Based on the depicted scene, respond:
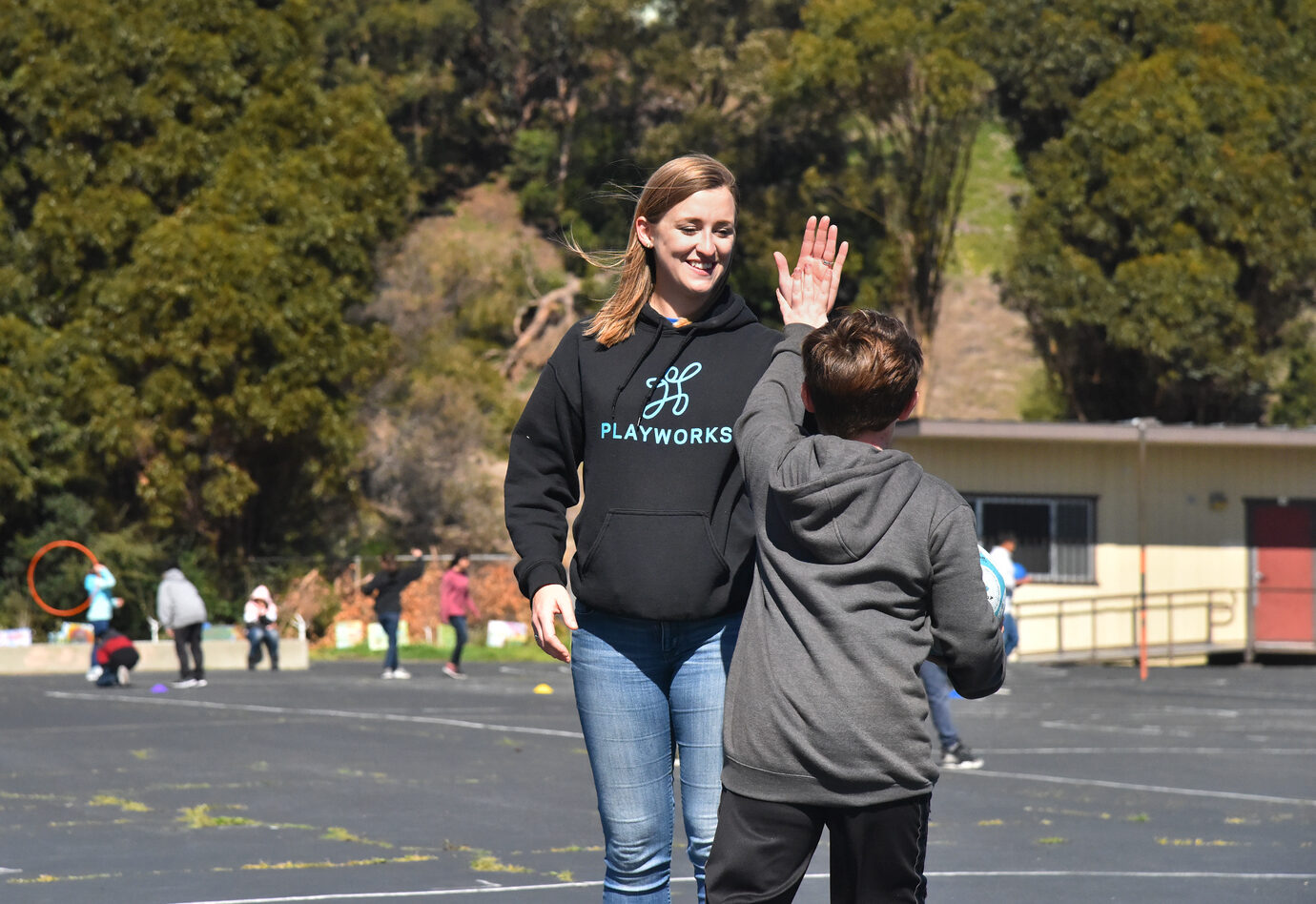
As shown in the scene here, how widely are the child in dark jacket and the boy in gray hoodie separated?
59.2 ft

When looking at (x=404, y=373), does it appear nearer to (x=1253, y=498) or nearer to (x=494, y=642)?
(x=494, y=642)

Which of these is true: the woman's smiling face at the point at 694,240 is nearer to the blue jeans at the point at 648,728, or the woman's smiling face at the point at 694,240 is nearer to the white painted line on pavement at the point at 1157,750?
the blue jeans at the point at 648,728

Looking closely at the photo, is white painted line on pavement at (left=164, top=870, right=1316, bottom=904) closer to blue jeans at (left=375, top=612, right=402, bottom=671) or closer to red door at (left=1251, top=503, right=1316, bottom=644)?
blue jeans at (left=375, top=612, right=402, bottom=671)

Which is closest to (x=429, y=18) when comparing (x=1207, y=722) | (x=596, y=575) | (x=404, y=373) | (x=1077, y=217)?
(x=404, y=373)

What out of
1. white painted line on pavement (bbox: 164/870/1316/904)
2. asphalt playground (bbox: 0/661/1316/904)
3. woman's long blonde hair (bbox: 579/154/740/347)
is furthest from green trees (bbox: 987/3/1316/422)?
woman's long blonde hair (bbox: 579/154/740/347)

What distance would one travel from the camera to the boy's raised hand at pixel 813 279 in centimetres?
386

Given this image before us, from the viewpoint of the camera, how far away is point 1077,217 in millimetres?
40969

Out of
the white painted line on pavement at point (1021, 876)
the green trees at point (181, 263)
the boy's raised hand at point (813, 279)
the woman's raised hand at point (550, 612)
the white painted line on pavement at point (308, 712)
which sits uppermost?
the green trees at point (181, 263)

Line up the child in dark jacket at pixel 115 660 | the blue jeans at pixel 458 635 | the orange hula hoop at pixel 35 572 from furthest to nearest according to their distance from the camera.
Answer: the orange hula hoop at pixel 35 572, the blue jeans at pixel 458 635, the child in dark jacket at pixel 115 660

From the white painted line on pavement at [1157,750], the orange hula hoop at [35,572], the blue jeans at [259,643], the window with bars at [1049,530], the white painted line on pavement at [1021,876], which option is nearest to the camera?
the white painted line on pavement at [1021,876]

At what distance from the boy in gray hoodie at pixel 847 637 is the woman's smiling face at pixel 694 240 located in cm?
46

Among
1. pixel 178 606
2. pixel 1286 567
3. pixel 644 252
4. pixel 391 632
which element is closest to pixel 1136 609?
pixel 1286 567

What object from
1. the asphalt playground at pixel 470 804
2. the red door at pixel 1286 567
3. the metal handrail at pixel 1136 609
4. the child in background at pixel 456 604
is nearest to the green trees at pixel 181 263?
the child in background at pixel 456 604

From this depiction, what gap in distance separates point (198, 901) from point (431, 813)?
2951mm
